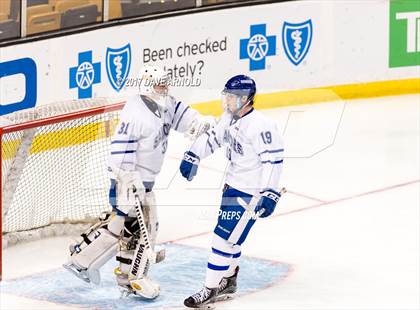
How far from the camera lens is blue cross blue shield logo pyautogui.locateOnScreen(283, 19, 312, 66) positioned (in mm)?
11562

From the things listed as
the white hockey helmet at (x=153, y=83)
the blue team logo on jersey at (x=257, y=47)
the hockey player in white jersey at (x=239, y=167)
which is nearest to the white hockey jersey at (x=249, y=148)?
the hockey player in white jersey at (x=239, y=167)

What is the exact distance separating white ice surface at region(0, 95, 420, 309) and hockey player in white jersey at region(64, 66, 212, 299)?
0.36 metres

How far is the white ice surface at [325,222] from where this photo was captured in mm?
7691

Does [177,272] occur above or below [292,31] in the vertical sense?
below

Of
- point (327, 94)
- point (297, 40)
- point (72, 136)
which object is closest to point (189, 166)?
point (72, 136)

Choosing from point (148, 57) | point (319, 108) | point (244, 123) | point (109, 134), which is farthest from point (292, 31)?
point (244, 123)

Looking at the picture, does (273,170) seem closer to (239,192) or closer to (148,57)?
(239,192)

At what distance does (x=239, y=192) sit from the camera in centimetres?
725

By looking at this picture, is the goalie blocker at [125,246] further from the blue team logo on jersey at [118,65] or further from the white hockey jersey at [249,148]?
Answer: the blue team logo on jersey at [118,65]

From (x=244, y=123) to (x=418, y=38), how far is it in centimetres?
514

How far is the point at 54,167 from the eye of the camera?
838 centimetres

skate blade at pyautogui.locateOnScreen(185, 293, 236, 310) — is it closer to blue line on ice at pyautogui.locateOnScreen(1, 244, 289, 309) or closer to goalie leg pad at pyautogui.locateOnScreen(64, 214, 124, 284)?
blue line on ice at pyautogui.locateOnScreen(1, 244, 289, 309)

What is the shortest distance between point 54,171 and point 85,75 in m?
1.91

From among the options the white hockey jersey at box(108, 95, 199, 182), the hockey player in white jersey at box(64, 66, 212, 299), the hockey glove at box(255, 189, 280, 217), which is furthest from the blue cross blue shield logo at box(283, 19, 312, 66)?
the hockey glove at box(255, 189, 280, 217)
